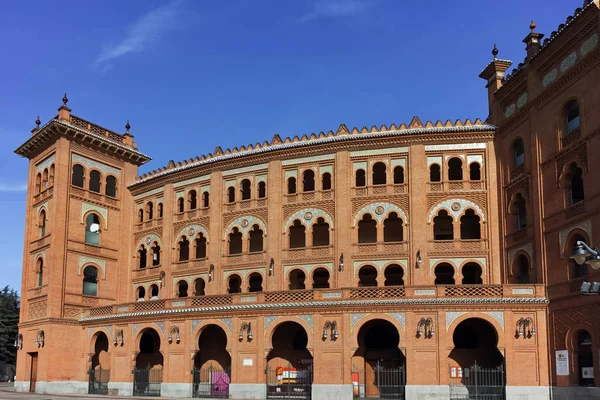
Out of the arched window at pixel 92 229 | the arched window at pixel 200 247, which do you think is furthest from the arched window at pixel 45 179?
the arched window at pixel 200 247

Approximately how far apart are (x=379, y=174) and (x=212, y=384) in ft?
49.9

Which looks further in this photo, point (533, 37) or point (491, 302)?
point (533, 37)

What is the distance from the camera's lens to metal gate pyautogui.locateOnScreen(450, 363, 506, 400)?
3153cm

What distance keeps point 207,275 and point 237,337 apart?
7.18m

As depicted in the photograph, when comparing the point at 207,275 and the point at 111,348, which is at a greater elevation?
the point at 207,275

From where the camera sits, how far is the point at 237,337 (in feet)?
119

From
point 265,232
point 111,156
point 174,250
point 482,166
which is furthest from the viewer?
point 111,156

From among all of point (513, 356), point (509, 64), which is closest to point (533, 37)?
point (509, 64)

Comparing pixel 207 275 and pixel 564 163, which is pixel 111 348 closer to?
pixel 207 275

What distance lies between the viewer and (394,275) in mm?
38688

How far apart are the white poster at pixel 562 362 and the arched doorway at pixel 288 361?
12232mm

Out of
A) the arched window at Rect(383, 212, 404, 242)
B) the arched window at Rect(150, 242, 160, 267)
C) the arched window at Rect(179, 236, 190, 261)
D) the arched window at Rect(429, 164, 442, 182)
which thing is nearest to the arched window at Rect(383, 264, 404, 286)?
the arched window at Rect(383, 212, 404, 242)

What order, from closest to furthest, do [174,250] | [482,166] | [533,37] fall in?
[533,37], [482,166], [174,250]

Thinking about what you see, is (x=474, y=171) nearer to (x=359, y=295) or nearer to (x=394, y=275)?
(x=394, y=275)
